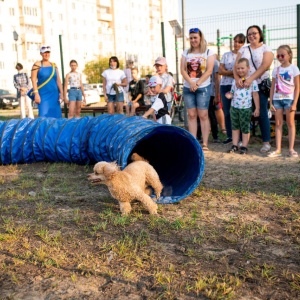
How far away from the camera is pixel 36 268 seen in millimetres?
3406

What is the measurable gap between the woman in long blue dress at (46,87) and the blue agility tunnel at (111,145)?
1578 mm

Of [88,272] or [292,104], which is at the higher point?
[292,104]

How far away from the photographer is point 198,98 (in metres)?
7.81

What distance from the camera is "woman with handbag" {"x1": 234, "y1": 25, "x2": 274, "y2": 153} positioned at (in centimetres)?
745

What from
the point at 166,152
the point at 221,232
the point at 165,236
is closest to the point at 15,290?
the point at 165,236

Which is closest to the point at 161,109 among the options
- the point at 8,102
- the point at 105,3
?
the point at 8,102

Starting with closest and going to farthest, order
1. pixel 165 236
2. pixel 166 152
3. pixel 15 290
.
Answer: pixel 15 290 < pixel 165 236 < pixel 166 152

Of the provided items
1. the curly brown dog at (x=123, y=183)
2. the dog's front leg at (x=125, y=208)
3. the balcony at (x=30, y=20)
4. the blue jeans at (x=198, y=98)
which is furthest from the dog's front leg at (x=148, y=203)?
the balcony at (x=30, y=20)

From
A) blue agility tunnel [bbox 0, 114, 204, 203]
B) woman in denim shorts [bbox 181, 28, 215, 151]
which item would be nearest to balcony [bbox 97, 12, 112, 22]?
woman in denim shorts [bbox 181, 28, 215, 151]

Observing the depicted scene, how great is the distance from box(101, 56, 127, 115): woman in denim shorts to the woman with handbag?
187 inches

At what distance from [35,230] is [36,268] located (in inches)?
33.5

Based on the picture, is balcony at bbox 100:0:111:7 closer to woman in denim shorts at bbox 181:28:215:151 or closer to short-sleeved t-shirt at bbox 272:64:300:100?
woman in denim shorts at bbox 181:28:215:151

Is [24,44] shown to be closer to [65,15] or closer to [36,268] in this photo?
[65,15]

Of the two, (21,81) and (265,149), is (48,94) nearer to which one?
(265,149)
